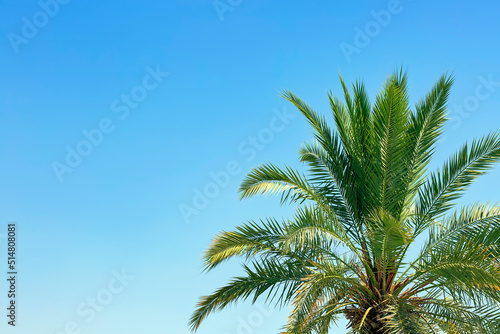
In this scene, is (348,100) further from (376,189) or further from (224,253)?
(224,253)

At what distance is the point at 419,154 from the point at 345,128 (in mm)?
1449

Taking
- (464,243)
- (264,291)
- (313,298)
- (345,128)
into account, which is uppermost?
(345,128)

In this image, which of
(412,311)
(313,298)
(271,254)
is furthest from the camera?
(271,254)

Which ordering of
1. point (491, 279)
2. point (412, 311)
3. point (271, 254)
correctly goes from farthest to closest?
point (271, 254) < point (412, 311) < point (491, 279)

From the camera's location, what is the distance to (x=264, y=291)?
988 centimetres

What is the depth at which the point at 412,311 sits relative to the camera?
9.32 meters

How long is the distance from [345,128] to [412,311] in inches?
139

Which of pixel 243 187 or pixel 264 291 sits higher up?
pixel 243 187

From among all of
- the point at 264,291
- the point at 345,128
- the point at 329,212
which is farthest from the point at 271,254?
the point at 345,128

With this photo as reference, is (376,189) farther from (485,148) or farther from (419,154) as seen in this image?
(485,148)

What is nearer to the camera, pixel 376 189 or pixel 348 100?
pixel 376 189

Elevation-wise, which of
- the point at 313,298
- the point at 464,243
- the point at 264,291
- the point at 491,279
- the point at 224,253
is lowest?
the point at 491,279

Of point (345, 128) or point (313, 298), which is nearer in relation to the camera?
point (313, 298)

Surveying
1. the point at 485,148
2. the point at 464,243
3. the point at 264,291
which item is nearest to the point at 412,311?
the point at 464,243
